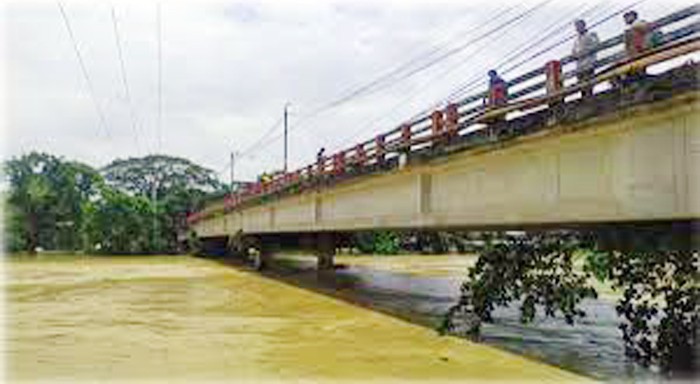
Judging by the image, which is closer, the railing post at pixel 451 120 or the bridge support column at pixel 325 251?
the railing post at pixel 451 120

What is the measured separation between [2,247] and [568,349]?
75.7 metres

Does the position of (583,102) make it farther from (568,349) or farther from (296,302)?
(296,302)

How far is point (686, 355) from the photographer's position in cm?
1296

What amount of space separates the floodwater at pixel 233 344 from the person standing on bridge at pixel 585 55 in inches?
176

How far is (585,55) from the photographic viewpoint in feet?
40.6

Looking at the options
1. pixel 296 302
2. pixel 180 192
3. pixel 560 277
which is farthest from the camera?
pixel 180 192

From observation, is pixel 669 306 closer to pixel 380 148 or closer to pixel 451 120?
pixel 451 120

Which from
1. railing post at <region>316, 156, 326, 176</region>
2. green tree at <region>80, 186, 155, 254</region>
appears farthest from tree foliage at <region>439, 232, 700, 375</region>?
green tree at <region>80, 186, 155, 254</region>

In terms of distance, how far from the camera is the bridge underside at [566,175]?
10.4 metres

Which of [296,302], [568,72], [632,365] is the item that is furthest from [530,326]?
[296,302]

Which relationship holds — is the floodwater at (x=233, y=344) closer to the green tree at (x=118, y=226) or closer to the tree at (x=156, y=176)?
the green tree at (x=118, y=226)

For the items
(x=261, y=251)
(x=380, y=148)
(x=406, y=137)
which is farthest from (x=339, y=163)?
(x=261, y=251)

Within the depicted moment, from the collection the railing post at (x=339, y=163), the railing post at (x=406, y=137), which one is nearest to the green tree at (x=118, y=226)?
the railing post at (x=339, y=163)

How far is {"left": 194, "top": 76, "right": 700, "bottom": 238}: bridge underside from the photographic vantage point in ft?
34.1
